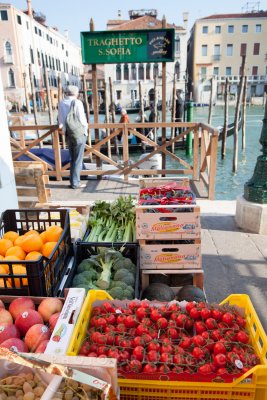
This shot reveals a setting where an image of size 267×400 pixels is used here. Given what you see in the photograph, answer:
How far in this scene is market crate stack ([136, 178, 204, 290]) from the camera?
324 cm

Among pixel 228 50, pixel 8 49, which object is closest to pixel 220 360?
pixel 8 49

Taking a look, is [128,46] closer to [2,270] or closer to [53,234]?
[53,234]

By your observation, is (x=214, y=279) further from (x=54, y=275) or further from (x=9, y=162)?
(x=9, y=162)

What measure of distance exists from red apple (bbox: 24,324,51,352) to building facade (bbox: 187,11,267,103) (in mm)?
62314

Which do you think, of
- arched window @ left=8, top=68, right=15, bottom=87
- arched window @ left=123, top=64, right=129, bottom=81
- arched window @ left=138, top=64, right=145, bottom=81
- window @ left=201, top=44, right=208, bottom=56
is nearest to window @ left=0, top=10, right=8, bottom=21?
arched window @ left=8, top=68, right=15, bottom=87

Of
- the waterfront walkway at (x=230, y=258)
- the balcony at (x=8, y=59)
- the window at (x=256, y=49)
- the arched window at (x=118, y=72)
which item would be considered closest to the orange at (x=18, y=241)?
the waterfront walkway at (x=230, y=258)

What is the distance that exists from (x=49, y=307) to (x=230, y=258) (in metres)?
2.87

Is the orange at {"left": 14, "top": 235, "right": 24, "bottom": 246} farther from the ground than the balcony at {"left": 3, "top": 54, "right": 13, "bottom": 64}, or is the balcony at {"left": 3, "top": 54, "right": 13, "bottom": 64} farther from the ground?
the balcony at {"left": 3, "top": 54, "right": 13, "bottom": 64}

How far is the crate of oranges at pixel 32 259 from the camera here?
221 cm

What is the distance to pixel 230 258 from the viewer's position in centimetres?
436

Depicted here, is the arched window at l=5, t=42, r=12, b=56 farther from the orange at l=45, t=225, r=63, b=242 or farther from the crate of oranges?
the orange at l=45, t=225, r=63, b=242

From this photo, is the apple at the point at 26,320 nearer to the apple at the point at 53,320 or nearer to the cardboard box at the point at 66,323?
the apple at the point at 53,320

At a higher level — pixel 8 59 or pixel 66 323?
pixel 8 59

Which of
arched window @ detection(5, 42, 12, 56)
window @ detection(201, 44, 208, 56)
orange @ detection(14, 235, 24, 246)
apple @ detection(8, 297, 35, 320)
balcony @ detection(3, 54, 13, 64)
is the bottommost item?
apple @ detection(8, 297, 35, 320)
